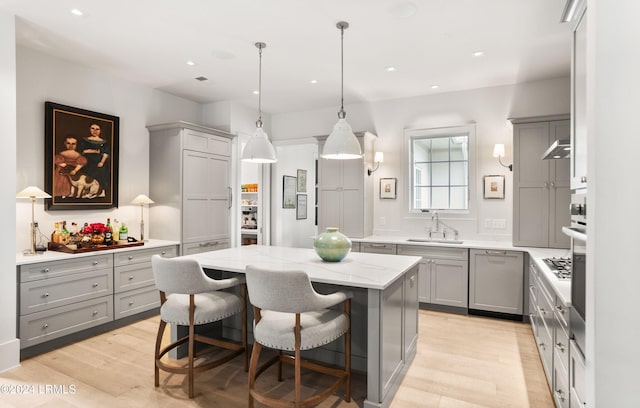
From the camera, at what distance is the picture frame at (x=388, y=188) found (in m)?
5.26

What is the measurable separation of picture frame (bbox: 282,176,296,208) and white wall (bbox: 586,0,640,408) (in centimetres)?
599

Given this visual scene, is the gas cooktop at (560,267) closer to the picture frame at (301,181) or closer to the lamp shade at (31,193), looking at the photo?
the lamp shade at (31,193)

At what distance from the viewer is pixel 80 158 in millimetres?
3949

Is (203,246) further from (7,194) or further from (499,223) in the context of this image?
(499,223)

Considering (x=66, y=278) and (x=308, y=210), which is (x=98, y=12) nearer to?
(x=66, y=278)

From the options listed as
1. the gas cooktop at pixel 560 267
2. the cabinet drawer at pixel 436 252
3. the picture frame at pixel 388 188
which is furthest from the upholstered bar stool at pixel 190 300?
the picture frame at pixel 388 188

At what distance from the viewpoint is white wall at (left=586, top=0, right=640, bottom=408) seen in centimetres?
108

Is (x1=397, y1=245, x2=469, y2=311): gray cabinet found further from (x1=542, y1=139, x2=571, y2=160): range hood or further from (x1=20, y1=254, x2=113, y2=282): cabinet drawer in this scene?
(x1=20, y1=254, x2=113, y2=282): cabinet drawer

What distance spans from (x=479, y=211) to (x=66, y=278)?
4.74 meters

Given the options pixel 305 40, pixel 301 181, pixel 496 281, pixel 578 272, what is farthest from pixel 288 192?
pixel 578 272

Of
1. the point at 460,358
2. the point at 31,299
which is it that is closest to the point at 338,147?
the point at 460,358

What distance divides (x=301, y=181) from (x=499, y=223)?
394 centimetres

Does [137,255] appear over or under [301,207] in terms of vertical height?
under

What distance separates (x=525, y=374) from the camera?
281 centimetres
